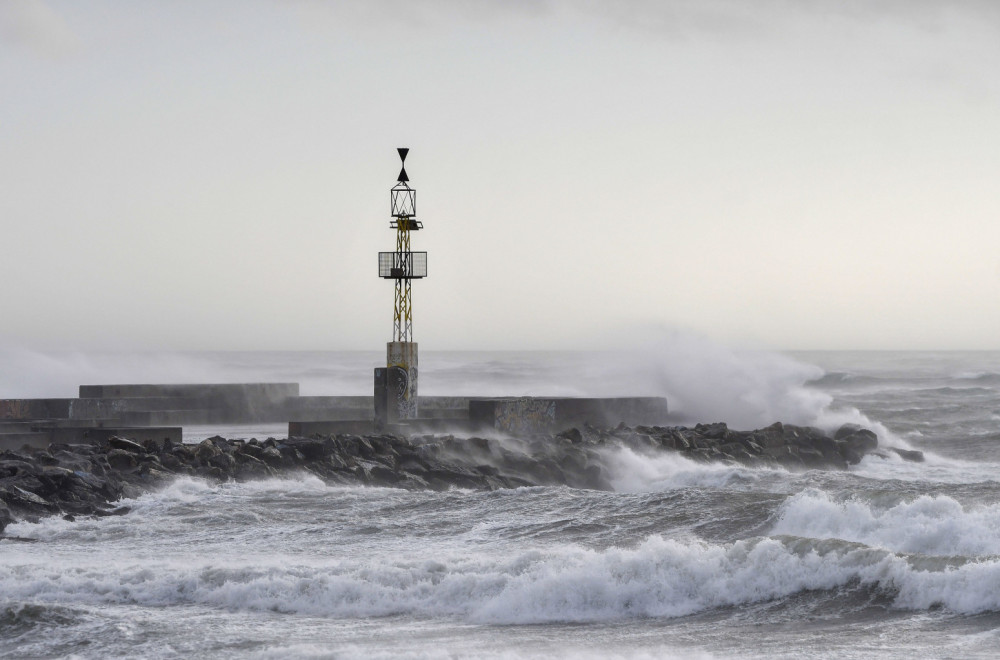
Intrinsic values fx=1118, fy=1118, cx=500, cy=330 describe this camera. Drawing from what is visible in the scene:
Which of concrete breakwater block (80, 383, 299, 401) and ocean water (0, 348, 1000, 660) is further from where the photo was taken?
concrete breakwater block (80, 383, 299, 401)

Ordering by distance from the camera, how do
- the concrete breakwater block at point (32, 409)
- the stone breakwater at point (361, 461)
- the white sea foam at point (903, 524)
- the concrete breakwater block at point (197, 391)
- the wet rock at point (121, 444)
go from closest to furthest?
the white sea foam at point (903, 524) → the stone breakwater at point (361, 461) → the wet rock at point (121, 444) → the concrete breakwater block at point (32, 409) → the concrete breakwater block at point (197, 391)

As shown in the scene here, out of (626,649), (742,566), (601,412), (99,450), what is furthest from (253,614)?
(601,412)

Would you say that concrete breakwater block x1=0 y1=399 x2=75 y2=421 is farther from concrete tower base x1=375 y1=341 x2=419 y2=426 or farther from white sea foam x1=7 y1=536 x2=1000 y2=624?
white sea foam x1=7 y1=536 x2=1000 y2=624

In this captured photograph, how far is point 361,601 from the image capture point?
886 cm

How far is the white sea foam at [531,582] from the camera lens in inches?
342

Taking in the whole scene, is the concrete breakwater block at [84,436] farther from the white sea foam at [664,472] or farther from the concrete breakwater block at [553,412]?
the white sea foam at [664,472]

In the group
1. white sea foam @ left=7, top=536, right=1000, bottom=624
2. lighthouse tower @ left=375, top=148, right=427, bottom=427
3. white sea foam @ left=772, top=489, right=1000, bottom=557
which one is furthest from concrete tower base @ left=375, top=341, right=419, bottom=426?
white sea foam @ left=7, top=536, right=1000, bottom=624

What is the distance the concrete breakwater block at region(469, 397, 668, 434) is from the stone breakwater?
4.61ft

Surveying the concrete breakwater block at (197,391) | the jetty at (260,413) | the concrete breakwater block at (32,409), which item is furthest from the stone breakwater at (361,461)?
the concrete breakwater block at (197,391)

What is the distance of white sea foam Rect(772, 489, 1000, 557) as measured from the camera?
9.64 metres

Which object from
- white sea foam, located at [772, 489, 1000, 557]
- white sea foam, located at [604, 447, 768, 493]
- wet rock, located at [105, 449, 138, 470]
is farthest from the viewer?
white sea foam, located at [604, 447, 768, 493]

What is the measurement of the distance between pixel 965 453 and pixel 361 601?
17.2 meters

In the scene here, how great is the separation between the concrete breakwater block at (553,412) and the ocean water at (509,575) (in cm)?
563

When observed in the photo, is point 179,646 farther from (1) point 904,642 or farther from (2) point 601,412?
(2) point 601,412
